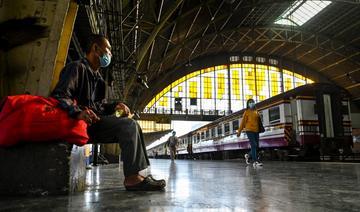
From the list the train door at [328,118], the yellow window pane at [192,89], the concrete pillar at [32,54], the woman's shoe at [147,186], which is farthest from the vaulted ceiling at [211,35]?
the train door at [328,118]

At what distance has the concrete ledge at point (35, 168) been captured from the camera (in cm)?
226

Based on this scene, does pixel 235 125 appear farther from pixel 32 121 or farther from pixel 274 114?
pixel 32 121

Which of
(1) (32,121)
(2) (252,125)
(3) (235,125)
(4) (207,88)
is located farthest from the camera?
(4) (207,88)

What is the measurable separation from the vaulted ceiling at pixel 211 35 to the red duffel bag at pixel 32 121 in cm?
418

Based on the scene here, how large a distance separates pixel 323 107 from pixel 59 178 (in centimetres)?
1063

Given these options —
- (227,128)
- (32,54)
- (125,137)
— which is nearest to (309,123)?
(227,128)

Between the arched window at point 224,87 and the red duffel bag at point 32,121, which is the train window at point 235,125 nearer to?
the red duffel bag at point 32,121

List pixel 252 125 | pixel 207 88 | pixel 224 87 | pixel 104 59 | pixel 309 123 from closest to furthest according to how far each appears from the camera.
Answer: pixel 104 59 → pixel 252 125 → pixel 309 123 → pixel 207 88 → pixel 224 87

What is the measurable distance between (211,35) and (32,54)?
19872 millimetres

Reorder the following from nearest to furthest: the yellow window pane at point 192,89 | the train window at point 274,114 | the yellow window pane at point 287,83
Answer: the train window at point 274,114 → the yellow window pane at point 192,89 → the yellow window pane at point 287,83

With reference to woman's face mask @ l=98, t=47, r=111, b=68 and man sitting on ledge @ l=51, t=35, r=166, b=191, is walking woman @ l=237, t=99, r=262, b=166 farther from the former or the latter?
woman's face mask @ l=98, t=47, r=111, b=68

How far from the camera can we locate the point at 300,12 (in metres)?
23.0

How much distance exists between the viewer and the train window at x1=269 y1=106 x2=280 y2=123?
448 inches

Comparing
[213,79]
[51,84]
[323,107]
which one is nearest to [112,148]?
[323,107]
